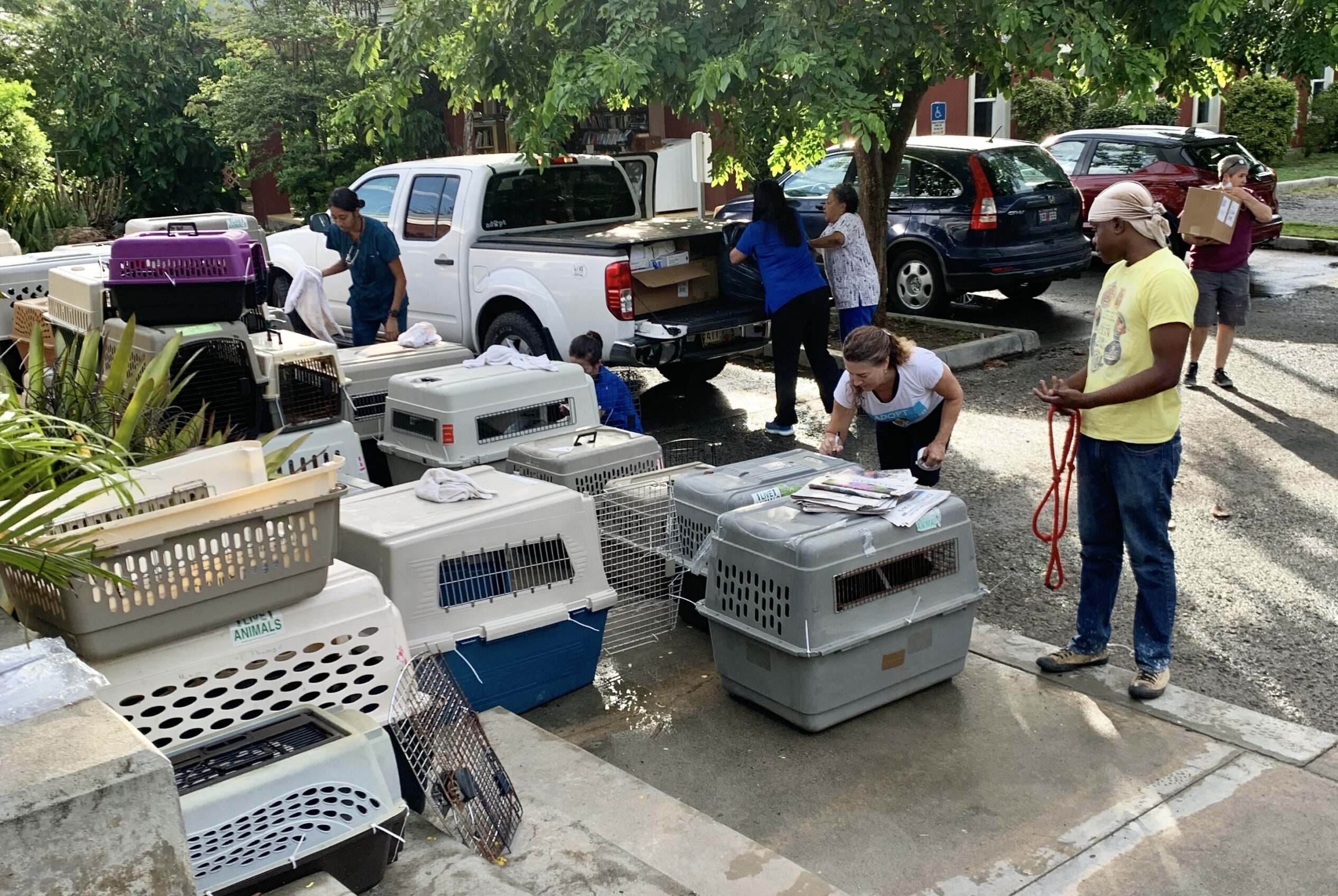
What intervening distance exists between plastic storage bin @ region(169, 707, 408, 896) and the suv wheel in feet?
33.8

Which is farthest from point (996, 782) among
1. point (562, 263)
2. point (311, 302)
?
point (311, 302)

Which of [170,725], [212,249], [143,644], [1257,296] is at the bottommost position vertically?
[1257,296]

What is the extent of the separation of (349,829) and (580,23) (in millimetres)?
7026

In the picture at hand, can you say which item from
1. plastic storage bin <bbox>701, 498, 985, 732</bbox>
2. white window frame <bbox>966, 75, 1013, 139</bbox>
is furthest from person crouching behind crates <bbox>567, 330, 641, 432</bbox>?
white window frame <bbox>966, 75, 1013, 139</bbox>

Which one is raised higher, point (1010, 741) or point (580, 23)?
point (580, 23)

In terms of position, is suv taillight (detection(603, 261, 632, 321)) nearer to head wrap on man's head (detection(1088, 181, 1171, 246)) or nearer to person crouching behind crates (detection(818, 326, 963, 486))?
person crouching behind crates (detection(818, 326, 963, 486))

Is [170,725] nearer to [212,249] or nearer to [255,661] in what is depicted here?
[255,661]

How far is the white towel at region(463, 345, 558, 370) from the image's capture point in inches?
273

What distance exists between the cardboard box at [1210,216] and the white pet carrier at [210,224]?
6582 mm

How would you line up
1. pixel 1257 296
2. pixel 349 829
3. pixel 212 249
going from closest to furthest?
1. pixel 349 829
2. pixel 212 249
3. pixel 1257 296

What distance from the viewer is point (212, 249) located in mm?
5664

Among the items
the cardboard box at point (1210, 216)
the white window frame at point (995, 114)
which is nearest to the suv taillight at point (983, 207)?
the cardboard box at point (1210, 216)

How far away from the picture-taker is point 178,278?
18.5 feet

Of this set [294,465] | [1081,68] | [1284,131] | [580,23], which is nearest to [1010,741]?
[294,465]
